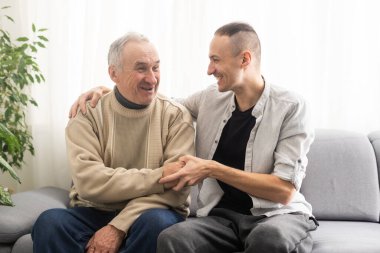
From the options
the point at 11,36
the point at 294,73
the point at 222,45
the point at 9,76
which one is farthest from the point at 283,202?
the point at 11,36

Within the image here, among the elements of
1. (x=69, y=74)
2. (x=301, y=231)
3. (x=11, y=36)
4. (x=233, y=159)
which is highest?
(x=11, y=36)

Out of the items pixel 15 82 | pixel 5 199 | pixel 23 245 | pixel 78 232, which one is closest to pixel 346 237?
pixel 78 232

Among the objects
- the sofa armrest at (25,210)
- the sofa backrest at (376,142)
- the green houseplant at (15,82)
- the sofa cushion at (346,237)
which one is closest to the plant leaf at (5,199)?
the sofa armrest at (25,210)

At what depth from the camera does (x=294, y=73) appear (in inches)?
115

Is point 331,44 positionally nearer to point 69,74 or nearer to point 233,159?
point 233,159

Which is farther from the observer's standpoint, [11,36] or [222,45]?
[11,36]

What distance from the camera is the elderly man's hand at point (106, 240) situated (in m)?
2.04

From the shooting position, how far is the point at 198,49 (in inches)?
117

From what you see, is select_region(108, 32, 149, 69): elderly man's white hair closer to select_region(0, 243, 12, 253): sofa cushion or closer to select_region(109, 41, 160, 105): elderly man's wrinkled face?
select_region(109, 41, 160, 105): elderly man's wrinkled face

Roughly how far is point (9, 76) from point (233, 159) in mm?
1250

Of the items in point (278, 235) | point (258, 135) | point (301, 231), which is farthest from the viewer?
point (258, 135)

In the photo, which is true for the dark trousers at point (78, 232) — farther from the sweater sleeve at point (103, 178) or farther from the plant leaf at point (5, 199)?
the plant leaf at point (5, 199)

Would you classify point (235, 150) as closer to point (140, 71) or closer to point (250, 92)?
point (250, 92)

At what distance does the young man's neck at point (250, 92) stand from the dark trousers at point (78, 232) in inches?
21.4
